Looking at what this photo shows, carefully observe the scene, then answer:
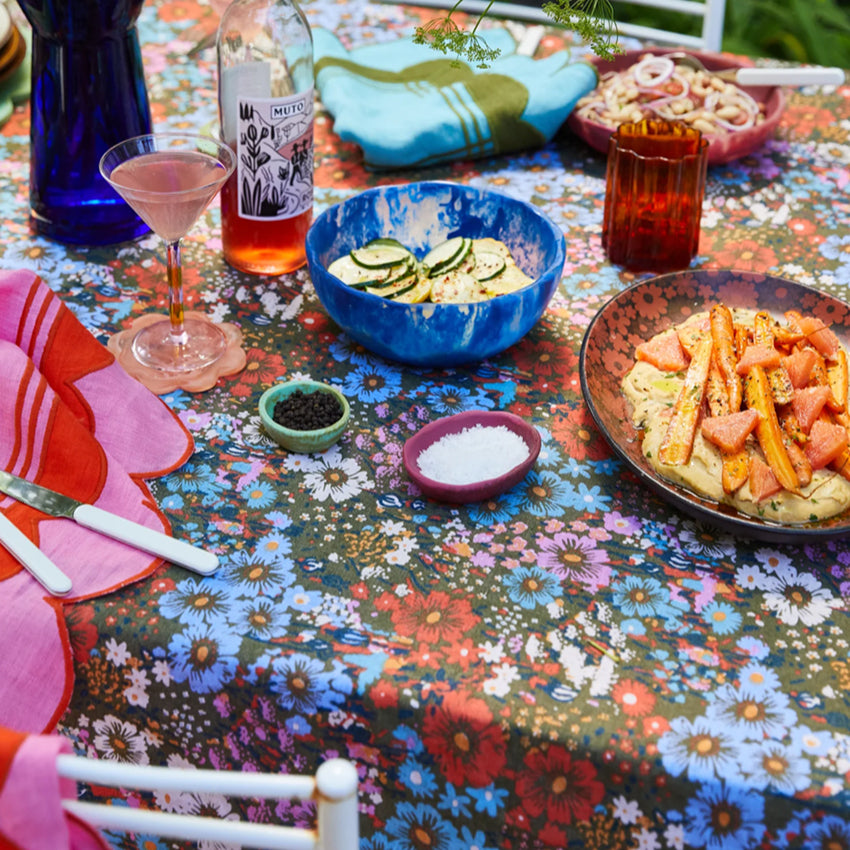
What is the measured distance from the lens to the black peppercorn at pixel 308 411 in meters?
1.12

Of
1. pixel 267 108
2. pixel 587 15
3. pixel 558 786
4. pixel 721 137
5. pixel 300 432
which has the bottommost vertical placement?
pixel 558 786

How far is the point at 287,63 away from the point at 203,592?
2.57 ft

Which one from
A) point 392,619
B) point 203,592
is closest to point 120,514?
point 203,592

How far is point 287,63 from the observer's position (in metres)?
1.35

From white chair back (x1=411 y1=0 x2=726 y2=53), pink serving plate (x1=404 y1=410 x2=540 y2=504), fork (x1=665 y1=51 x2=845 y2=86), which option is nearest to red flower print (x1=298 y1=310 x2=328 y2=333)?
pink serving plate (x1=404 y1=410 x2=540 y2=504)

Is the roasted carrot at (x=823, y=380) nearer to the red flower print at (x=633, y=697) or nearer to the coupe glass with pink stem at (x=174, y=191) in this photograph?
the red flower print at (x=633, y=697)

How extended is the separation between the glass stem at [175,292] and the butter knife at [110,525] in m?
A: 0.34

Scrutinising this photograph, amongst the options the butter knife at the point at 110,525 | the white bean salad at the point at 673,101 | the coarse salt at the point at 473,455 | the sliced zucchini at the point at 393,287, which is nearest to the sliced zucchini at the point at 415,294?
the sliced zucchini at the point at 393,287

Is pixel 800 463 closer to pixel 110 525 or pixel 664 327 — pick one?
pixel 664 327

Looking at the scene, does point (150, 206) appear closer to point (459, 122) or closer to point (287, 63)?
point (287, 63)

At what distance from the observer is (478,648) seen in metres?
0.88

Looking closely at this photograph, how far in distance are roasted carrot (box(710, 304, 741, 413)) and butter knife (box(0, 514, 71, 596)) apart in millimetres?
726

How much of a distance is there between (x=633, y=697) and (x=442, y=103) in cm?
124

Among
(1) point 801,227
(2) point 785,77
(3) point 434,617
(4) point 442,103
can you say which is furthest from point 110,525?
(2) point 785,77
